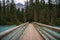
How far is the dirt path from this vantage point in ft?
4.73

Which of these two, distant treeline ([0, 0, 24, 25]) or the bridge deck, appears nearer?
distant treeline ([0, 0, 24, 25])

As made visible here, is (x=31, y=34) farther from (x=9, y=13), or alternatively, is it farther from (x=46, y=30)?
(x=9, y=13)

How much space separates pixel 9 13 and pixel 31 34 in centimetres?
35

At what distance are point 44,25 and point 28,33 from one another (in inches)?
8.2

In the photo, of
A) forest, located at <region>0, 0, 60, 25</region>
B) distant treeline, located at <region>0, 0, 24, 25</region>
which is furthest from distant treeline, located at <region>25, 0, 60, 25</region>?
distant treeline, located at <region>0, 0, 24, 25</region>

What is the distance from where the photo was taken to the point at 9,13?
1404 mm

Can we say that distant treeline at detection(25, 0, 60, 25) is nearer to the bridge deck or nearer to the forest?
the forest

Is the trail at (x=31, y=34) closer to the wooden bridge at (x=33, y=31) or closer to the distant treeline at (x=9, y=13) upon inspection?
the wooden bridge at (x=33, y=31)

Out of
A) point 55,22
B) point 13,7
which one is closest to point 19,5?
point 13,7

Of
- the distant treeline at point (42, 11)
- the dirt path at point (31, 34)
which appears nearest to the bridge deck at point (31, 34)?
the dirt path at point (31, 34)

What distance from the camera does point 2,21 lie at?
1.29 metres

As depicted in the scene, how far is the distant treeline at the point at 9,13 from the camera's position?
52.1 inches

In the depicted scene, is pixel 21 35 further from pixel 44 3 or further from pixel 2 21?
pixel 44 3

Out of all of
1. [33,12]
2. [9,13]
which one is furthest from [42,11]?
[9,13]
